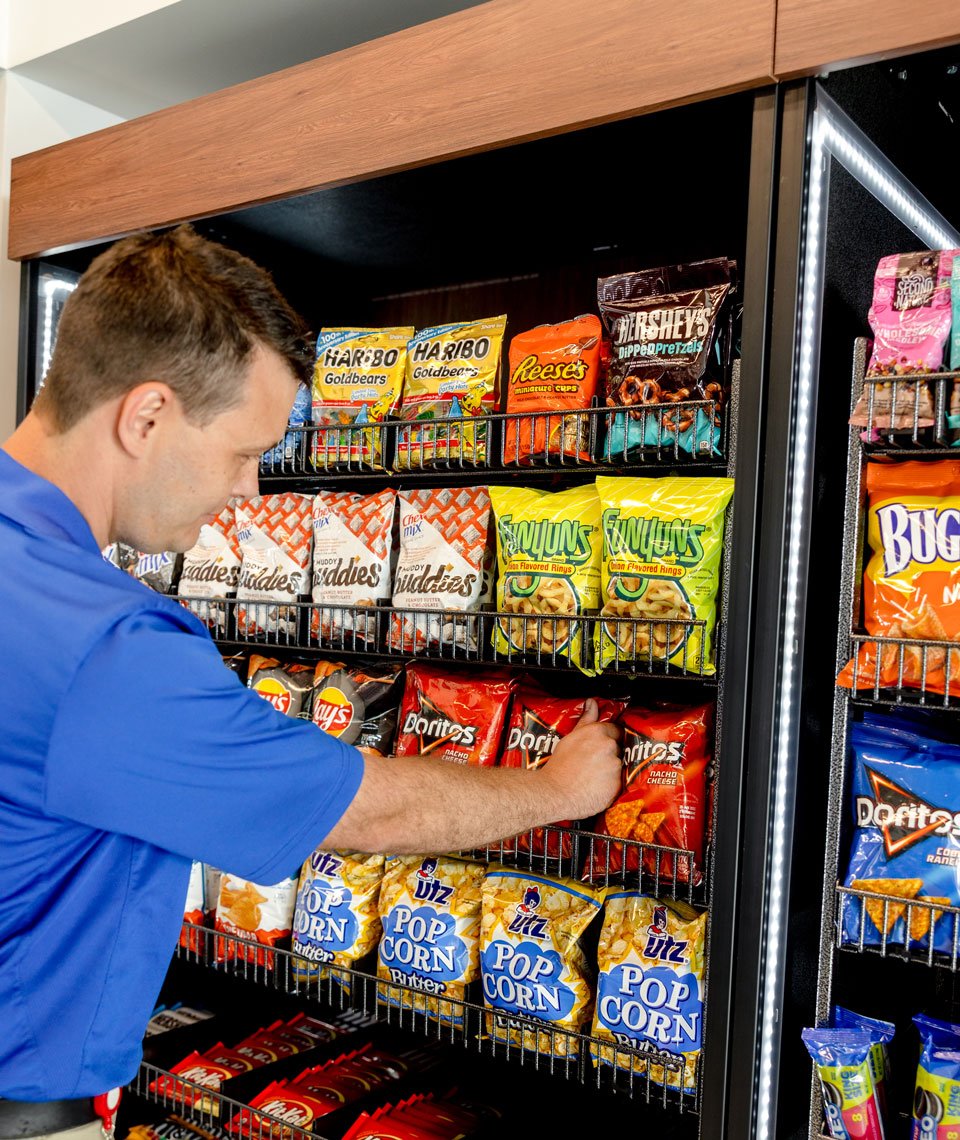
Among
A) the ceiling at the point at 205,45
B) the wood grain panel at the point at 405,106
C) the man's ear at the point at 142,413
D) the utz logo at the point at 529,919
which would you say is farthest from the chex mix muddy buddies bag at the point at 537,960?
the ceiling at the point at 205,45

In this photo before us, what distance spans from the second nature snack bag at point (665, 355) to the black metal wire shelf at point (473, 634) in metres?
0.27

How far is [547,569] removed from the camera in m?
1.71

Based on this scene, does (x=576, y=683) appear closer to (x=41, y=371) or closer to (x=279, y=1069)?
(x=279, y=1069)

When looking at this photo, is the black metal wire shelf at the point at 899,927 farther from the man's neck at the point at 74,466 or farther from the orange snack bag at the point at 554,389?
the man's neck at the point at 74,466

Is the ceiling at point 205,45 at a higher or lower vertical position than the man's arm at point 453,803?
higher

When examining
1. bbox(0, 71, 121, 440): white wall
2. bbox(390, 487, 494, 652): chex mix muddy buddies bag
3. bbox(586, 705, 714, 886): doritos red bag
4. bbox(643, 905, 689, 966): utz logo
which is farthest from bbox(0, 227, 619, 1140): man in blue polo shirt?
bbox(0, 71, 121, 440): white wall

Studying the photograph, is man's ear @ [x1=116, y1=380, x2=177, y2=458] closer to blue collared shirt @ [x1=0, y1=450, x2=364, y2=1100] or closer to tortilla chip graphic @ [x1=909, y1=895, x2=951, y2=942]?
blue collared shirt @ [x1=0, y1=450, x2=364, y2=1100]

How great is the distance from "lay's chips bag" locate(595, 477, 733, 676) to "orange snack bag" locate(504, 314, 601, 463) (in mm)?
145

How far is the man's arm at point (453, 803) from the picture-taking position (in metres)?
1.31

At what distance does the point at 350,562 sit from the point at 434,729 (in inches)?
13.6

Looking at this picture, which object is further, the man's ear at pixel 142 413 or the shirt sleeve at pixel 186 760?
the man's ear at pixel 142 413

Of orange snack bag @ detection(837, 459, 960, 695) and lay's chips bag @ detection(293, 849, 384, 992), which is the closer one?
orange snack bag @ detection(837, 459, 960, 695)

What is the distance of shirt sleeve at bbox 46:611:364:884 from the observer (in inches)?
43.7

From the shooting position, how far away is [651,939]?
1.63 meters
